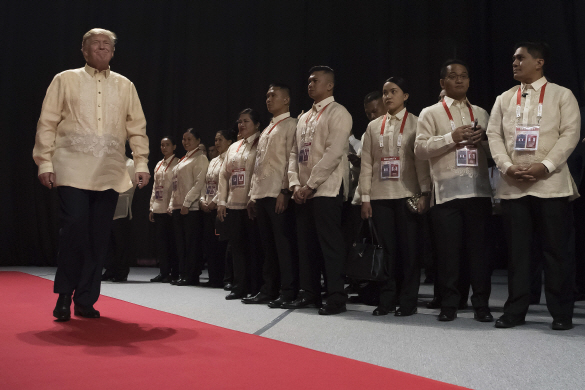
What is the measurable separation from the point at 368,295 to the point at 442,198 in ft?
3.70

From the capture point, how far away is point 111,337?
7.48 feet

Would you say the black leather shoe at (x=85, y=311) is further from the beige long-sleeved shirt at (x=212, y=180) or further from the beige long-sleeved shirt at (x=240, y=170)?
the beige long-sleeved shirt at (x=212, y=180)

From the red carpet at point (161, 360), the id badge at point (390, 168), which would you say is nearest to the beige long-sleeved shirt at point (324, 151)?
the id badge at point (390, 168)

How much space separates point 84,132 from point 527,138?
2.26 m

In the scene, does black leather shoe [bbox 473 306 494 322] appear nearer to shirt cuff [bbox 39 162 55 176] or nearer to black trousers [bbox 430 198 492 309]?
black trousers [bbox 430 198 492 309]

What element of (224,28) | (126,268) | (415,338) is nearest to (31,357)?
(415,338)

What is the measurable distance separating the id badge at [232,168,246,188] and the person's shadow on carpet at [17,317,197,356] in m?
1.68

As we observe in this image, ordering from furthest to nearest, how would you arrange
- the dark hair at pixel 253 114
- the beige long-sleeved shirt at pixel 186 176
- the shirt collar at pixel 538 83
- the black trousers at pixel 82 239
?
1. the beige long-sleeved shirt at pixel 186 176
2. the dark hair at pixel 253 114
3. the shirt collar at pixel 538 83
4. the black trousers at pixel 82 239

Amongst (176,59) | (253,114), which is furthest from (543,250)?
(176,59)

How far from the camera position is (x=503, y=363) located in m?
1.93

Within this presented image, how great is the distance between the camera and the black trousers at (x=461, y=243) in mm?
2955

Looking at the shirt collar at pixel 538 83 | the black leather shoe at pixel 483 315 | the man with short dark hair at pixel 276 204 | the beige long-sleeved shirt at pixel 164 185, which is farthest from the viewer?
the beige long-sleeved shirt at pixel 164 185

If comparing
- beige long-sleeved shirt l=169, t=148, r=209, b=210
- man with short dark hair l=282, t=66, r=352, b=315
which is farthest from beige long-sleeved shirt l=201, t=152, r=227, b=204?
man with short dark hair l=282, t=66, r=352, b=315

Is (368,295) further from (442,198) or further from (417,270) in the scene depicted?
(442,198)
